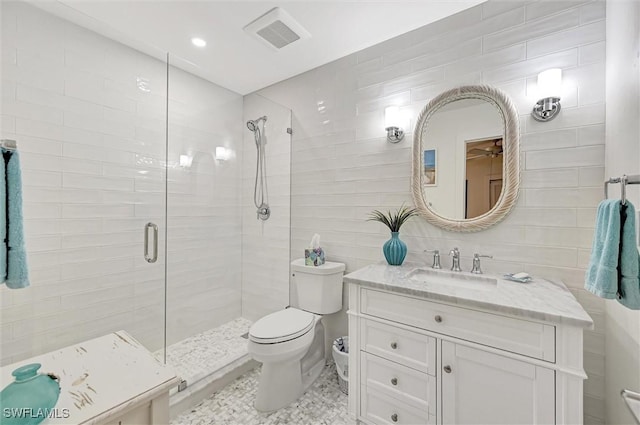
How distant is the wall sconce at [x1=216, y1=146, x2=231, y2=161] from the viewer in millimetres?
2688

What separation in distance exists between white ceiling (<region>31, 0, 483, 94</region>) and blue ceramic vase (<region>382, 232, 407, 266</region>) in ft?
4.75

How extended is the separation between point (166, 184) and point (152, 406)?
180 cm

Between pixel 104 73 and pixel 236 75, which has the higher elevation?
pixel 236 75

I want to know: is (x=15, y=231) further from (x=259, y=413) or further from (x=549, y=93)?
(x=549, y=93)

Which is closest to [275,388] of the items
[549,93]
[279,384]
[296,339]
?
[279,384]

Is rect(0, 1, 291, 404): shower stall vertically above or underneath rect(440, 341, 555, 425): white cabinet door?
above

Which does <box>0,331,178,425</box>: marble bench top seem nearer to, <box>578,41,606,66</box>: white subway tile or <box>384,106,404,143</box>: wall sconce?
<box>384,106,404,143</box>: wall sconce

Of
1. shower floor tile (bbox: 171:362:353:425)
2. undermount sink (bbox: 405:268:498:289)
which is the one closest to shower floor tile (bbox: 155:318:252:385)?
shower floor tile (bbox: 171:362:353:425)

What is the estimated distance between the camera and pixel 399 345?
1385mm

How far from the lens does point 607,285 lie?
0.73 m

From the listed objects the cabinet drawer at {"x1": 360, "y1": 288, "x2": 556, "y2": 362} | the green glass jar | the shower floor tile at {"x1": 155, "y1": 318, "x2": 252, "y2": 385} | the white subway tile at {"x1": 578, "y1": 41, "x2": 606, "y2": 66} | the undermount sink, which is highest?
the white subway tile at {"x1": 578, "y1": 41, "x2": 606, "y2": 66}

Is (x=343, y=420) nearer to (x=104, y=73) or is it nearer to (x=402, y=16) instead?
(x=402, y=16)

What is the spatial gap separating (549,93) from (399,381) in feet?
5.59

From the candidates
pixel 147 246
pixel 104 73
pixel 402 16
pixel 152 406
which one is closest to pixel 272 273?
pixel 147 246
